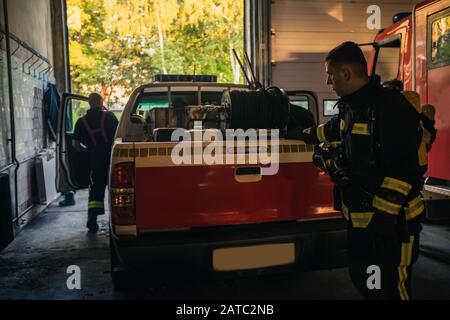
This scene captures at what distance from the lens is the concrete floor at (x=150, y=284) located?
140 inches

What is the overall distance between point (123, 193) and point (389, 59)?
486cm

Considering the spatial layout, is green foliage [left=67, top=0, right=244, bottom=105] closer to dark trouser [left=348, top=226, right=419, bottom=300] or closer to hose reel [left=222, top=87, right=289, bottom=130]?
hose reel [left=222, top=87, right=289, bottom=130]

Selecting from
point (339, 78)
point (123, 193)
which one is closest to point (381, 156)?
point (339, 78)

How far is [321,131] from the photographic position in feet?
9.69

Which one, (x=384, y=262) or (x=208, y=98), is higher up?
(x=208, y=98)

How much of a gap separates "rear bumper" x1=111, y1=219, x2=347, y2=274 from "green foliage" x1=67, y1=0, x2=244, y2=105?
15429 mm

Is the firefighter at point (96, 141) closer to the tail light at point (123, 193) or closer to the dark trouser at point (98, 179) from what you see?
the dark trouser at point (98, 179)

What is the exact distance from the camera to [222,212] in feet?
9.27

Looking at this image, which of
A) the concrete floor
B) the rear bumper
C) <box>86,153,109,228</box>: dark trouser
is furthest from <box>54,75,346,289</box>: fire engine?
<box>86,153,109,228</box>: dark trouser

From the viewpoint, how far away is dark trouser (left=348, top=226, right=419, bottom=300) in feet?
7.24

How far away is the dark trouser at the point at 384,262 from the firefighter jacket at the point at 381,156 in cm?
8

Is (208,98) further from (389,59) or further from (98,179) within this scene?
(389,59)

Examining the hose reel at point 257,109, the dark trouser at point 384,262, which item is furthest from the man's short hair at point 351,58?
the hose reel at point 257,109
